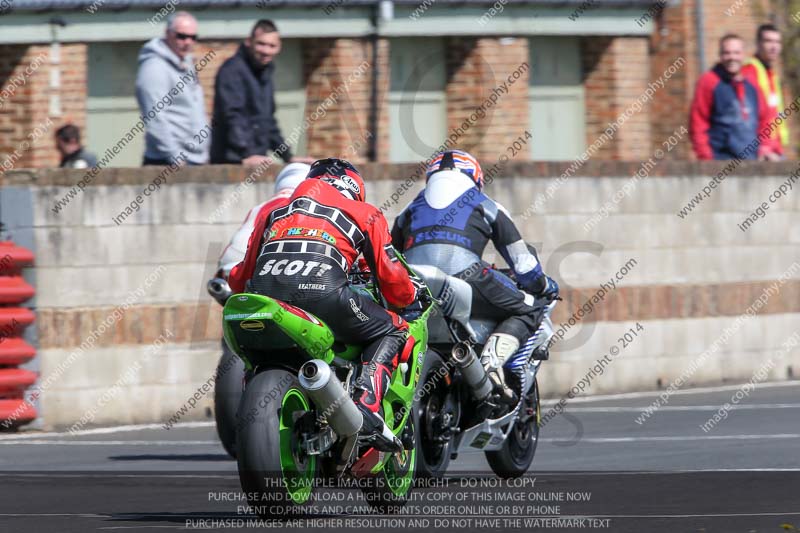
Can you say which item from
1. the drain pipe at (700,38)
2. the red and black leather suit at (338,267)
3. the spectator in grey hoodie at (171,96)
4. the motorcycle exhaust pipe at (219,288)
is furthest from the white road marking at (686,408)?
the drain pipe at (700,38)

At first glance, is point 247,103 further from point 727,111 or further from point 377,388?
point 377,388

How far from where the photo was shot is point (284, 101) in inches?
798

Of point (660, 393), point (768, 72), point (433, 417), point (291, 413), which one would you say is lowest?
point (660, 393)

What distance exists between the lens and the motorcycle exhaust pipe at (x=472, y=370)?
33.5 ft

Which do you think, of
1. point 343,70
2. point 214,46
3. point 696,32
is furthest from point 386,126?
point 696,32

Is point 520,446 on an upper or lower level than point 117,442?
upper

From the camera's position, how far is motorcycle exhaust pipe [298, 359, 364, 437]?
8.45 metres

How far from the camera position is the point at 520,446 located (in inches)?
436

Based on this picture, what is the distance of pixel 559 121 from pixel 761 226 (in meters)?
5.87

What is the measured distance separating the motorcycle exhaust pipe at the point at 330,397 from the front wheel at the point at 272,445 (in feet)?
0.32

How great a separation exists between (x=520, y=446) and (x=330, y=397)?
9.07ft

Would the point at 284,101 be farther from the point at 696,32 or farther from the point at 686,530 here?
the point at 686,530

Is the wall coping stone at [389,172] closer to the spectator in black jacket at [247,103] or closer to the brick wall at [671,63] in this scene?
the spectator in black jacket at [247,103]

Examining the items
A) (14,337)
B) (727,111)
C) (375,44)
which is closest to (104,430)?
(14,337)
